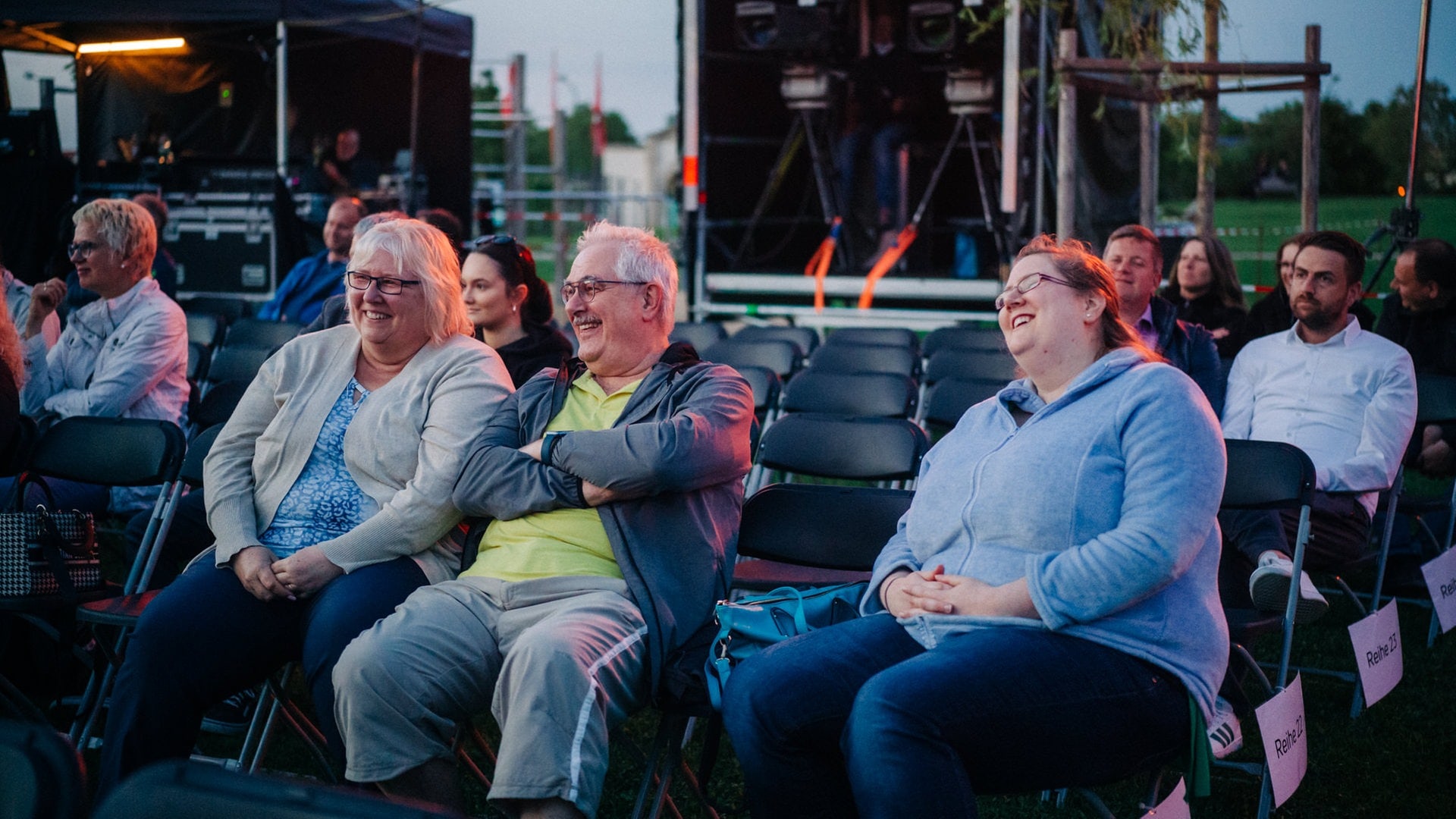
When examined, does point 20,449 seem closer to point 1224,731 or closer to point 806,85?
point 1224,731

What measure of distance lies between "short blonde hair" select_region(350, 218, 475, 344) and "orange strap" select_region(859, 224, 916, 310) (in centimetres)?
622

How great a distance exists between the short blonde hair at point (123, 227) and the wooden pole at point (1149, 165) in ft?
19.7

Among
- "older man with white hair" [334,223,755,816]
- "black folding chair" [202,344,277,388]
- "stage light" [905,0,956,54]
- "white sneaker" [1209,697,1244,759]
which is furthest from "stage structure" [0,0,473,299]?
"white sneaker" [1209,697,1244,759]

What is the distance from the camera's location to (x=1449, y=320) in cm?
521

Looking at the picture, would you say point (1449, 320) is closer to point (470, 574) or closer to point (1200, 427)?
point (1200, 427)

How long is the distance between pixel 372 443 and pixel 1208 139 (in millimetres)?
6538

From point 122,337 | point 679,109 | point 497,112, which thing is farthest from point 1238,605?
point 497,112

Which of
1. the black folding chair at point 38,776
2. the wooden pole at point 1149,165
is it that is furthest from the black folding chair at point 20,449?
the wooden pole at point 1149,165

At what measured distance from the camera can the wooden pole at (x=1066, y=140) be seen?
22.8ft

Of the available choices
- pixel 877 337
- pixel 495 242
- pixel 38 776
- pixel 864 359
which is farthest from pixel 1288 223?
pixel 38 776

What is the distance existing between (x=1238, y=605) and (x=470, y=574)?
2.15m

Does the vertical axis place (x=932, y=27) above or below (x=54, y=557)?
above

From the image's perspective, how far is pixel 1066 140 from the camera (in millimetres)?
7172

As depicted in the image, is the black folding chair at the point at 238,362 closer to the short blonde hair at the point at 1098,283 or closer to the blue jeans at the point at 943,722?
the blue jeans at the point at 943,722
